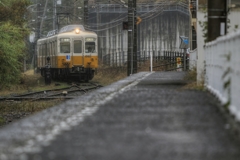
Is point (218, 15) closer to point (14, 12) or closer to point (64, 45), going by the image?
point (64, 45)

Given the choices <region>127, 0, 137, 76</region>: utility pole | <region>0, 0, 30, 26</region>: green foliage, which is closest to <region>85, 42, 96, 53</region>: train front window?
<region>127, 0, 137, 76</region>: utility pole

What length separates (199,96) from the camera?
44.5 ft

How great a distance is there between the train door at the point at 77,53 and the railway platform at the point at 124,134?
34.9 m

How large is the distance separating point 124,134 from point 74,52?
39.2 m

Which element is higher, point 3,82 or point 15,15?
point 15,15

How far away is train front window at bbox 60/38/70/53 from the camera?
45906mm

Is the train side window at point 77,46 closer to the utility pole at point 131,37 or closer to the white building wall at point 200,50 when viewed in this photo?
the utility pole at point 131,37

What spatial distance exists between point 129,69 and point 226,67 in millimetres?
32025

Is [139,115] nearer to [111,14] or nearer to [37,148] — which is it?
[37,148]

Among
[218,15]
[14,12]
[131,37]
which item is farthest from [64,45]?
[218,15]

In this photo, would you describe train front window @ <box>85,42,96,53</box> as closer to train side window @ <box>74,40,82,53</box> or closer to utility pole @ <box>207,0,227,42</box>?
train side window @ <box>74,40,82,53</box>

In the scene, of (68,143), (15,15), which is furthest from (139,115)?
(15,15)

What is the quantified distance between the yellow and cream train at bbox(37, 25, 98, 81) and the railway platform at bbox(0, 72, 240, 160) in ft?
114

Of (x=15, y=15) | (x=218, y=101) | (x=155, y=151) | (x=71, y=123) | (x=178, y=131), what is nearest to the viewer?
(x=155, y=151)
